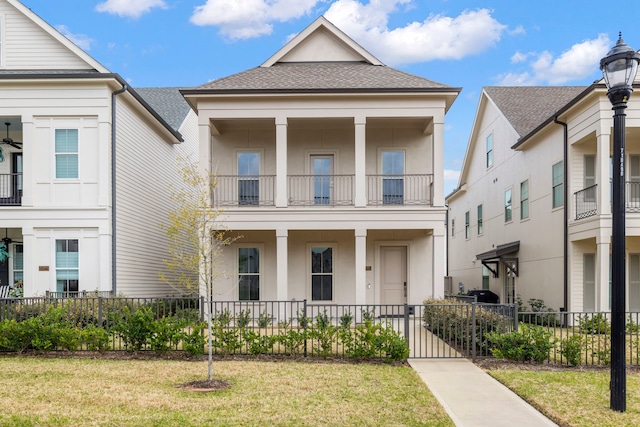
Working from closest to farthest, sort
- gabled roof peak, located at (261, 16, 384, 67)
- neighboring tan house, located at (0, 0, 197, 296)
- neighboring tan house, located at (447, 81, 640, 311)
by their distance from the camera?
neighboring tan house, located at (447, 81, 640, 311), neighboring tan house, located at (0, 0, 197, 296), gabled roof peak, located at (261, 16, 384, 67)

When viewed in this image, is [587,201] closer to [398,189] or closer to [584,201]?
Answer: [584,201]

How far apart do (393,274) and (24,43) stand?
1416 cm

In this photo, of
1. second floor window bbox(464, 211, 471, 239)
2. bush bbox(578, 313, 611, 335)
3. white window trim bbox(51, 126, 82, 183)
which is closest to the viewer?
bush bbox(578, 313, 611, 335)

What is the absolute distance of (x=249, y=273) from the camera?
59.3 feet

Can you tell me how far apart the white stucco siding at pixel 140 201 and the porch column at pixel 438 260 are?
8.73m

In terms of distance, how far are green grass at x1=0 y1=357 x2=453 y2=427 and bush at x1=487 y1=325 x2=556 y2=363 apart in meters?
2.01

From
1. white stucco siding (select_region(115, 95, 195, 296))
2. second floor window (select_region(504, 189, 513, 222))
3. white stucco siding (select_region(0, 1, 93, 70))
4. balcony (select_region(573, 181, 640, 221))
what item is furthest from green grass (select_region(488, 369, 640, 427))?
white stucco siding (select_region(0, 1, 93, 70))

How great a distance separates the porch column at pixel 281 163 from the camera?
53.2 ft

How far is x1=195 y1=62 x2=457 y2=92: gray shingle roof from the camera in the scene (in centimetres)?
1619

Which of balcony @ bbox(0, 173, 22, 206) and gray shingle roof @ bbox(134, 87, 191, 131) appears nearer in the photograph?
balcony @ bbox(0, 173, 22, 206)

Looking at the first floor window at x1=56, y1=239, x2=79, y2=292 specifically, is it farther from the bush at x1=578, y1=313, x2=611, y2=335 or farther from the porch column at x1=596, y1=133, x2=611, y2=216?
the porch column at x1=596, y1=133, x2=611, y2=216

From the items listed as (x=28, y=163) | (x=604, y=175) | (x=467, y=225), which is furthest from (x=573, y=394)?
(x=467, y=225)

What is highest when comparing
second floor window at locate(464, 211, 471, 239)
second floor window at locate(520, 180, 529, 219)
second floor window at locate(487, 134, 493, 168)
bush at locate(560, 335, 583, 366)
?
second floor window at locate(487, 134, 493, 168)

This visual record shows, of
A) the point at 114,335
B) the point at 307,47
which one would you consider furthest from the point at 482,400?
the point at 307,47
